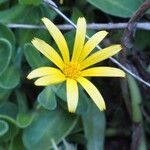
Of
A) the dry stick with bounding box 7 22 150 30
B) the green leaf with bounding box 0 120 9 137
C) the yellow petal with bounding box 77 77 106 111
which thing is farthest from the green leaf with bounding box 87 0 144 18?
the green leaf with bounding box 0 120 9 137

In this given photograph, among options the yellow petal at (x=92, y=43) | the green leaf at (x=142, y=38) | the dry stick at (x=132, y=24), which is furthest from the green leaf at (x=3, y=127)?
the green leaf at (x=142, y=38)

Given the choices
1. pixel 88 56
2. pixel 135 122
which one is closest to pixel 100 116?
pixel 135 122

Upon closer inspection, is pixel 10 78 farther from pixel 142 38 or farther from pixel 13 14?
pixel 142 38

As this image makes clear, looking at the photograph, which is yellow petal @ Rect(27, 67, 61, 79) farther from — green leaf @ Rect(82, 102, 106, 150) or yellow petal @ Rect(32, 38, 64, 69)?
green leaf @ Rect(82, 102, 106, 150)

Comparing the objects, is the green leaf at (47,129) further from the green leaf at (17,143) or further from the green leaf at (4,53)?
the green leaf at (4,53)

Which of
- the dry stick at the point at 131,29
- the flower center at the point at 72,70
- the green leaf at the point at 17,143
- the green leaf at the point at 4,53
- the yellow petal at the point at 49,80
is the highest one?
the dry stick at the point at 131,29
